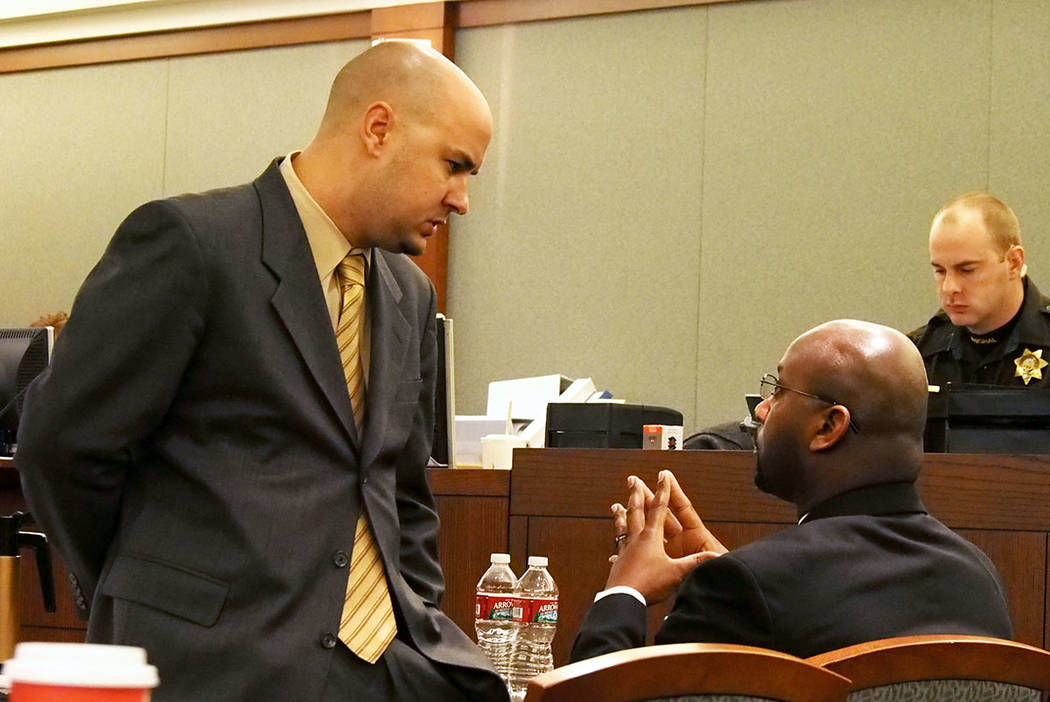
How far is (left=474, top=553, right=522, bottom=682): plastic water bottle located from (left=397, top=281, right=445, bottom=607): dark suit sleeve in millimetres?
655

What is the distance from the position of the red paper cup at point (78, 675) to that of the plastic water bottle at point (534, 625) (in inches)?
82.0

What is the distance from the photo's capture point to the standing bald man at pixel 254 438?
167cm

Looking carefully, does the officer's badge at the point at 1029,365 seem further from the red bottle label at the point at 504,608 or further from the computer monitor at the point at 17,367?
the computer monitor at the point at 17,367

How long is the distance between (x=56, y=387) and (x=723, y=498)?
1.60 m

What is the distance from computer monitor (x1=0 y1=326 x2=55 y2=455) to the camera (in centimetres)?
421

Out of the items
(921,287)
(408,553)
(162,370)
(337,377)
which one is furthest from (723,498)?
(921,287)

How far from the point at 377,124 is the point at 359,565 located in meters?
0.62

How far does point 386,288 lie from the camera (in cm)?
198

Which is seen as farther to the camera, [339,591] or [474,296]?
[474,296]

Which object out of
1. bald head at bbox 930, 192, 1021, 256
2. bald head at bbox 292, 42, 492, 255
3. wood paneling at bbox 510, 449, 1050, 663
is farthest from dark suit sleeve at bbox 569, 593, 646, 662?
bald head at bbox 930, 192, 1021, 256

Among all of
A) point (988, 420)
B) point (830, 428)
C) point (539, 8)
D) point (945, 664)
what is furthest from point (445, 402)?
point (539, 8)

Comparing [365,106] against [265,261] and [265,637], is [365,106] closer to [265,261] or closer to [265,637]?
[265,261]

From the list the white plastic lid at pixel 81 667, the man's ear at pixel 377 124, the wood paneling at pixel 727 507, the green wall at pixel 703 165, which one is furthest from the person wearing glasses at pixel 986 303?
the white plastic lid at pixel 81 667

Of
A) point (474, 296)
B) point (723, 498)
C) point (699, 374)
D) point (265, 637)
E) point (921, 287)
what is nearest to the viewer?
point (265, 637)
